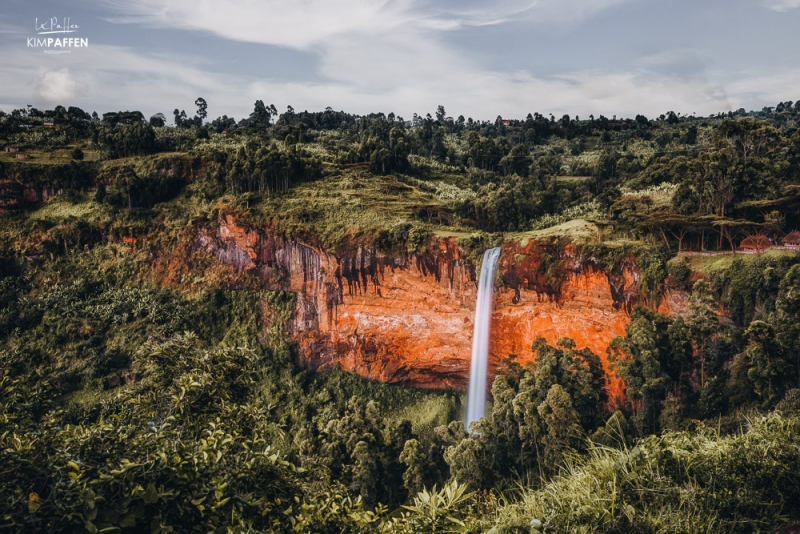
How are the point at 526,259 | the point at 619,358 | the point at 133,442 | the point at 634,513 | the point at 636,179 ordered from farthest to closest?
the point at 636,179 < the point at 526,259 < the point at 619,358 < the point at 634,513 < the point at 133,442

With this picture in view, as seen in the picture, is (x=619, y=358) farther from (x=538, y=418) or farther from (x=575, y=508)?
(x=575, y=508)

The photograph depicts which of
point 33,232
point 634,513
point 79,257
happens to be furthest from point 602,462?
point 33,232

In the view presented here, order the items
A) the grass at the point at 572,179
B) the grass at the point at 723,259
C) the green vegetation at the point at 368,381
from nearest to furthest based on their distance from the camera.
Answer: the green vegetation at the point at 368,381, the grass at the point at 723,259, the grass at the point at 572,179

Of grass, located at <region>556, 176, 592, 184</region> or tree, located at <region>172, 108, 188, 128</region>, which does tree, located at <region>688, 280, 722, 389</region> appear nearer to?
grass, located at <region>556, 176, 592, 184</region>

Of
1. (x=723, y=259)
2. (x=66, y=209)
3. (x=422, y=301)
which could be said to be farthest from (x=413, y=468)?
(x=66, y=209)

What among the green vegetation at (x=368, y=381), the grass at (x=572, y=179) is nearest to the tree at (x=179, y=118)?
the green vegetation at (x=368, y=381)

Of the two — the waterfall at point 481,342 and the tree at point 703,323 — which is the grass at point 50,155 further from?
the tree at point 703,323

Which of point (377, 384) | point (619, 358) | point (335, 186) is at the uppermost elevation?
point (335, 186)
